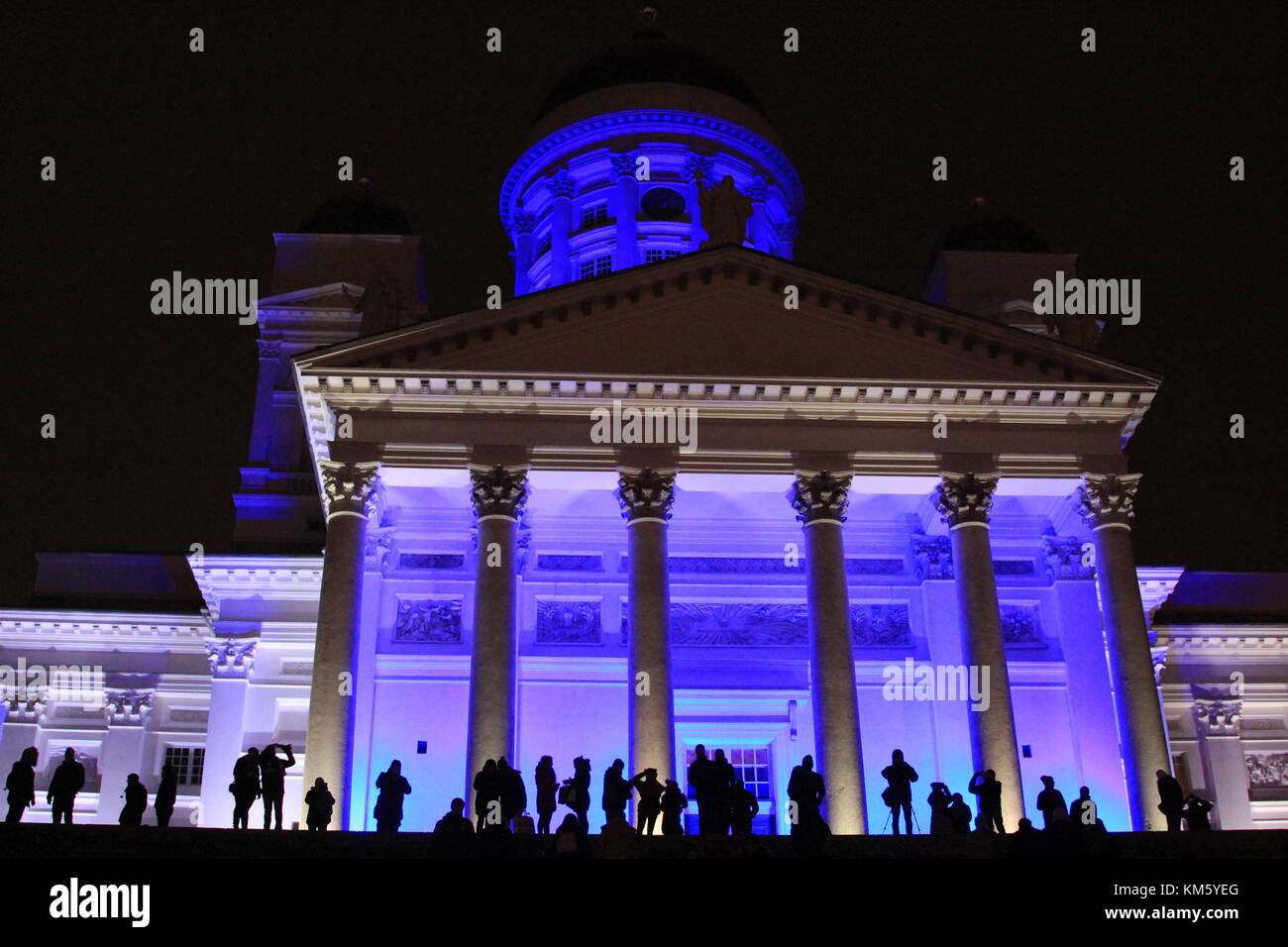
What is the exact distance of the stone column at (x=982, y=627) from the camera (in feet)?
77.7

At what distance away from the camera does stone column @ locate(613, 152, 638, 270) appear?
135ft

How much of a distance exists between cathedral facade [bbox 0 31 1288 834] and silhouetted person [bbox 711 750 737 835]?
4.14 meters

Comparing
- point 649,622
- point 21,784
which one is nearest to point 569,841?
point 21,784

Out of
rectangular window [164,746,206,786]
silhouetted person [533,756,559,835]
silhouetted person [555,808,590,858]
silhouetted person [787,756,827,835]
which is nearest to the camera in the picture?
silhouetted person [555,808,590,858]

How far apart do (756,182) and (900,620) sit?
19.1 metres

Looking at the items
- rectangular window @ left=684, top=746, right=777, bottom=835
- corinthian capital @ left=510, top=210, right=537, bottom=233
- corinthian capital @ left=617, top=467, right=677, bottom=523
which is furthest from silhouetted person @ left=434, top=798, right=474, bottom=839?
corinthian capital @ left=510, top=210, right=537, bottom=233

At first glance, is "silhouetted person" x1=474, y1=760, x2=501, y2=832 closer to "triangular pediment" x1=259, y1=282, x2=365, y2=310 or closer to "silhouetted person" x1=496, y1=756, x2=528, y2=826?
"silhouetted person" x1=496, y1=756, x2=528, y2=826

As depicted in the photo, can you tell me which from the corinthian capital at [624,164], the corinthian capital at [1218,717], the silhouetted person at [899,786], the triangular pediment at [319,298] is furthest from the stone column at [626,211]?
the silhouetted person at [899,786]

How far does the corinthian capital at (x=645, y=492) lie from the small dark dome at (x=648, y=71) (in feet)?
72.0

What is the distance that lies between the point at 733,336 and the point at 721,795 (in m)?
10.2

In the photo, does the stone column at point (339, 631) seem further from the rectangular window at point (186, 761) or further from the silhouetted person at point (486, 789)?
the rectangular window at point (186, 761)

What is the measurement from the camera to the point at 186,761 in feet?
108

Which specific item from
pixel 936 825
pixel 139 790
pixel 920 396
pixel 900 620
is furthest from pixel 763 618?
pixel 139 790

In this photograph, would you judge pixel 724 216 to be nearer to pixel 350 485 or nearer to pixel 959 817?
pixel 350 485
